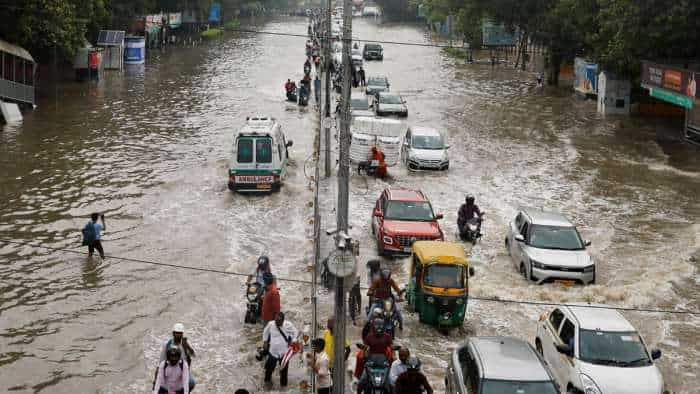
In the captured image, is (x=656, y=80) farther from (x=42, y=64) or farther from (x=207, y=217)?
(x=42, y=64)

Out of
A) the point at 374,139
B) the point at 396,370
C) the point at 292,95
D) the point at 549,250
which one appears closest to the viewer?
the point at 396,370

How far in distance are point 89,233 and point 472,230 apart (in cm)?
964

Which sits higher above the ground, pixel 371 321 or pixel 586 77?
pixel 586 77

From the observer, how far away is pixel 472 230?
928 inches

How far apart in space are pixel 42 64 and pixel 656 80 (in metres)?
36.3

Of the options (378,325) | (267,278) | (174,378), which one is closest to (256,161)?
(267,278)

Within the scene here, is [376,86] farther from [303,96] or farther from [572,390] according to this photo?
[572,390]

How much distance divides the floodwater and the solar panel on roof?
1231cm

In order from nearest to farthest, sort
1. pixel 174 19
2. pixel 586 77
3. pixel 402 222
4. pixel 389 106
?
pixel 402 222
pixel 389 106
pixel 586 77
pixel 174 19

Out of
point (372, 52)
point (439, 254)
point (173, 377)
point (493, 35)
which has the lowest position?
point (173, 377)

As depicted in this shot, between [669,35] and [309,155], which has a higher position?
[669,35]

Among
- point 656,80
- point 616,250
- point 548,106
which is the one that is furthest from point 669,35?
point 616,250

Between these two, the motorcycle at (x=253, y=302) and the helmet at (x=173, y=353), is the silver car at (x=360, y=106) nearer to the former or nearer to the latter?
the motorcycle at (x=253, y=302)

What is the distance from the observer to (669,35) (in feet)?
129
